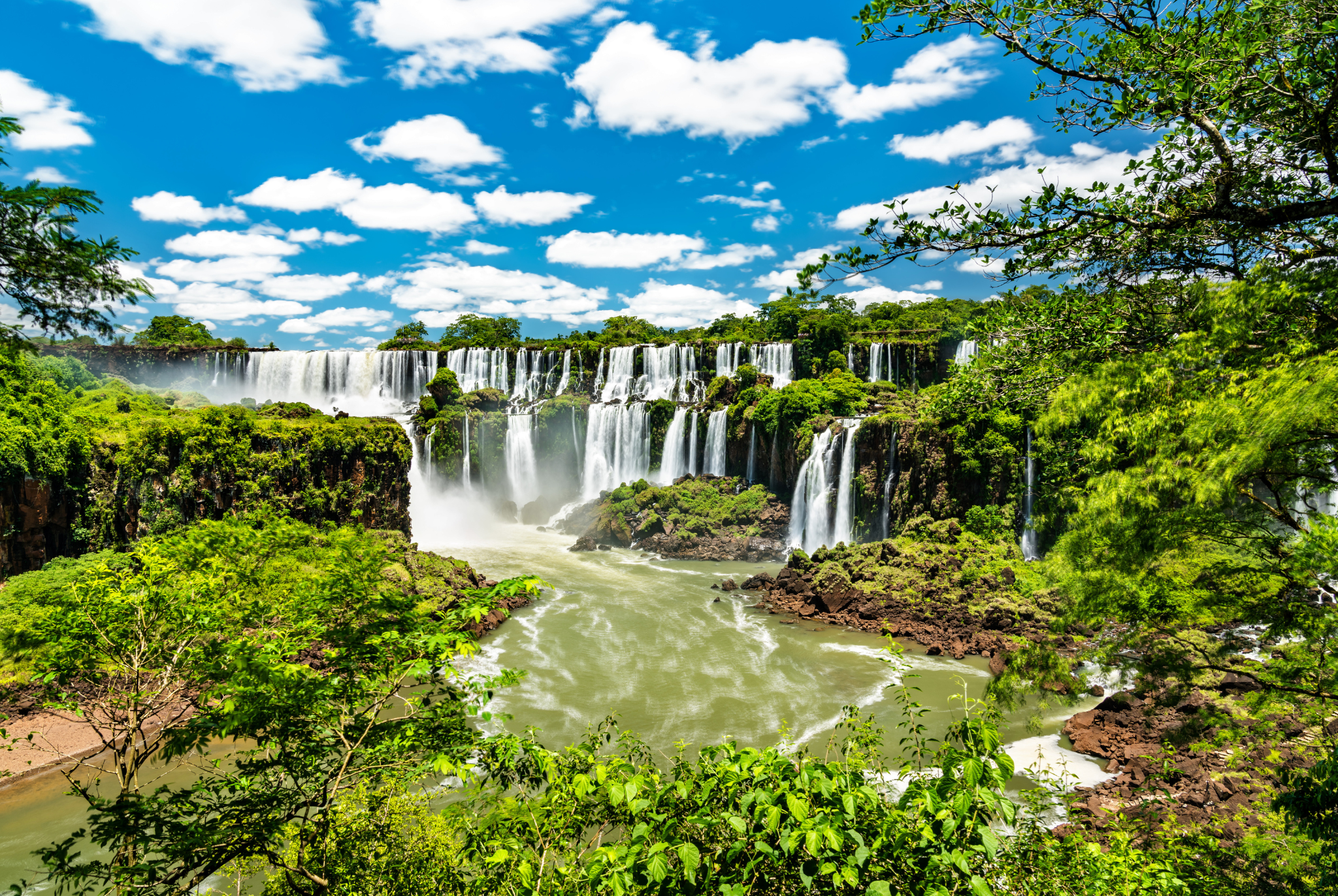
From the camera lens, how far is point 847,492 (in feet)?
95.3

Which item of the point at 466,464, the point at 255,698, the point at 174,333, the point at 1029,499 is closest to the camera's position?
the point at 255,698

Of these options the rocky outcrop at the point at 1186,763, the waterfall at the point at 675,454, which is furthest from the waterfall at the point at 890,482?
the rocky outcrop at the point at 1186,763

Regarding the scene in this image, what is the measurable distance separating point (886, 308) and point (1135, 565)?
63010 millimetres

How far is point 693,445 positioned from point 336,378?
28.6m

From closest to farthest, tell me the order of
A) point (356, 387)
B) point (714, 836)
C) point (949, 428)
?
1. point (714, 836)
2. point (949, 428)
3. point (356, 387)

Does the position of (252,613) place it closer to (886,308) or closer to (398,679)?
(398,679)

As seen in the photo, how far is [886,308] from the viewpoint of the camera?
64062 millimetres

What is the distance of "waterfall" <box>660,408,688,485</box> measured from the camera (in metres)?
39.2

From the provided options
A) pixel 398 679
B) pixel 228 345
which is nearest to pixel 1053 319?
pixel 398 679

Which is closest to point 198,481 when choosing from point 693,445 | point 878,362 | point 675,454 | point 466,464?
point 466,464

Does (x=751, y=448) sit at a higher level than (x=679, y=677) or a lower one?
higher

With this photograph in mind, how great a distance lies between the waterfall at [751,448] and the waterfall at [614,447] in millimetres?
7059

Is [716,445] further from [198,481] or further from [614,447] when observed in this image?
[198,481]

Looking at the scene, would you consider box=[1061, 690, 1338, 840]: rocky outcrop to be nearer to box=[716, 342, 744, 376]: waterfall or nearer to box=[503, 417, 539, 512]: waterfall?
box=[503, 417, 539, 512]: waterfall
